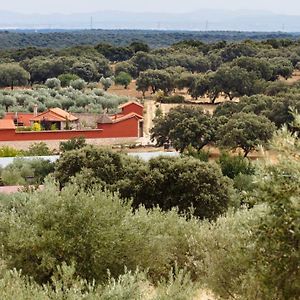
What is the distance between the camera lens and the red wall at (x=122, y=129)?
3850 centimetres

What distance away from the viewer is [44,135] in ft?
123

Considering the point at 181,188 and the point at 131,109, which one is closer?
the point at 181,188

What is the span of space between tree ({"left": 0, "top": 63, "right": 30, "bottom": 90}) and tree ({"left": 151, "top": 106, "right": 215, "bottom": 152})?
104 ft

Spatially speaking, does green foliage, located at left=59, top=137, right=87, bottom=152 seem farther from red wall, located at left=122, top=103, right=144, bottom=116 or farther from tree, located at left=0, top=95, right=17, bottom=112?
tree, located at left=0, top=95, right=17, bottom=112

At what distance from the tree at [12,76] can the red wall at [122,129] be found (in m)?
28.3

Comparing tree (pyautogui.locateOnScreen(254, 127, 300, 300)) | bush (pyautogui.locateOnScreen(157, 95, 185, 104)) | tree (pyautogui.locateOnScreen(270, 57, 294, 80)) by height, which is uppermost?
tree (pyautogui.locateOnScreen(254, 127, 300, 300))

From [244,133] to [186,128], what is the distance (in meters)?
3.34

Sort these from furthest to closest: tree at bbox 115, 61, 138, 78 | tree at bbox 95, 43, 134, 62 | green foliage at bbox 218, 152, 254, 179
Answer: tree at bbox 95, 43, 134, 62, tree at bbox 115, 61, 138, 78, green foliage at bbox 218, 152, 254, 179

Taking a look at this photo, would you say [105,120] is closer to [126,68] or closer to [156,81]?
[156,81]

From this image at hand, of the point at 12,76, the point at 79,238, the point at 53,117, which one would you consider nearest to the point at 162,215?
the point at 79,238

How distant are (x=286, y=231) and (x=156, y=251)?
16.8 feet

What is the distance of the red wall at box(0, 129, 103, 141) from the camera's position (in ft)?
121

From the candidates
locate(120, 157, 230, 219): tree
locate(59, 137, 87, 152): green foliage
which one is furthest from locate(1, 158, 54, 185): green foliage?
locate(120, 157, 230, 219): tree

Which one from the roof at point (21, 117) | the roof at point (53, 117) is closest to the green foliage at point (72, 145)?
the roof at point (53, 117)
